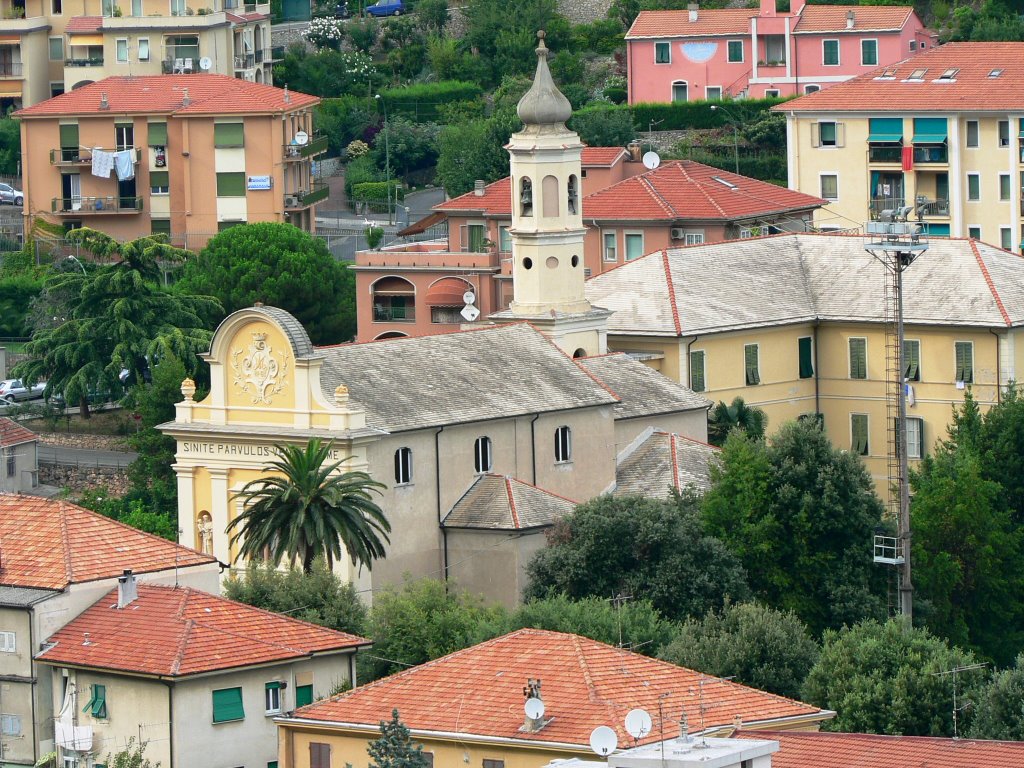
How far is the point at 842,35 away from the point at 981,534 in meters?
63.7

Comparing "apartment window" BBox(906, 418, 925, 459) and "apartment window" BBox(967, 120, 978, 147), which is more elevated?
"apartment window" BBox(967, 120, 978, 147)

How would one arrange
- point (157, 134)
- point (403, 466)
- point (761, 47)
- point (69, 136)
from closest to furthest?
point (403, 466) < point (157, 134) < point (69, 136) < point (761, 47)

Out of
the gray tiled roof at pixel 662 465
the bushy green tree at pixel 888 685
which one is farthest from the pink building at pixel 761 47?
the bushy green tree at pixel 888 685

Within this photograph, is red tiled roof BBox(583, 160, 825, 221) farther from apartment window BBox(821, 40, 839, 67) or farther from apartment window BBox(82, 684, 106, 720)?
apartment window BBox(82, 684, 106, 720)

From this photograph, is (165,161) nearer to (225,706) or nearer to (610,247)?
(610,247)

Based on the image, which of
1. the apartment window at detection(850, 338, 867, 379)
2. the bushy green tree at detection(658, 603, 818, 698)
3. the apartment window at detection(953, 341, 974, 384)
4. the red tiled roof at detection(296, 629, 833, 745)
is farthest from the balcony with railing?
the red tiled roof at detection(296, 629, 833, 745)

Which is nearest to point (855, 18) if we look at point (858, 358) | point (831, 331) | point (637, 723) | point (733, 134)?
point (733, 134)

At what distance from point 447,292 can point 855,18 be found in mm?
37835

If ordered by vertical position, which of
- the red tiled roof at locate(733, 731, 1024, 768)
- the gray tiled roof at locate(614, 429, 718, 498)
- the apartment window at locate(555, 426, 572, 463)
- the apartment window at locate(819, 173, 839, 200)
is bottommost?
the red tiled roof at locate(733, 731, 1024, 768)

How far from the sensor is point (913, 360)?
111250 millimetres

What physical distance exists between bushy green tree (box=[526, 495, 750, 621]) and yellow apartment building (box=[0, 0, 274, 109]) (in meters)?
70.9

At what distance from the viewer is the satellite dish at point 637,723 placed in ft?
201

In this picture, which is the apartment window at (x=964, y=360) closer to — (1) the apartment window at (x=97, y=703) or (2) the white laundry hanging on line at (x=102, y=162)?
(1) the apartment window at (x=97, y=703)

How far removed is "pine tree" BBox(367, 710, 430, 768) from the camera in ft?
196
